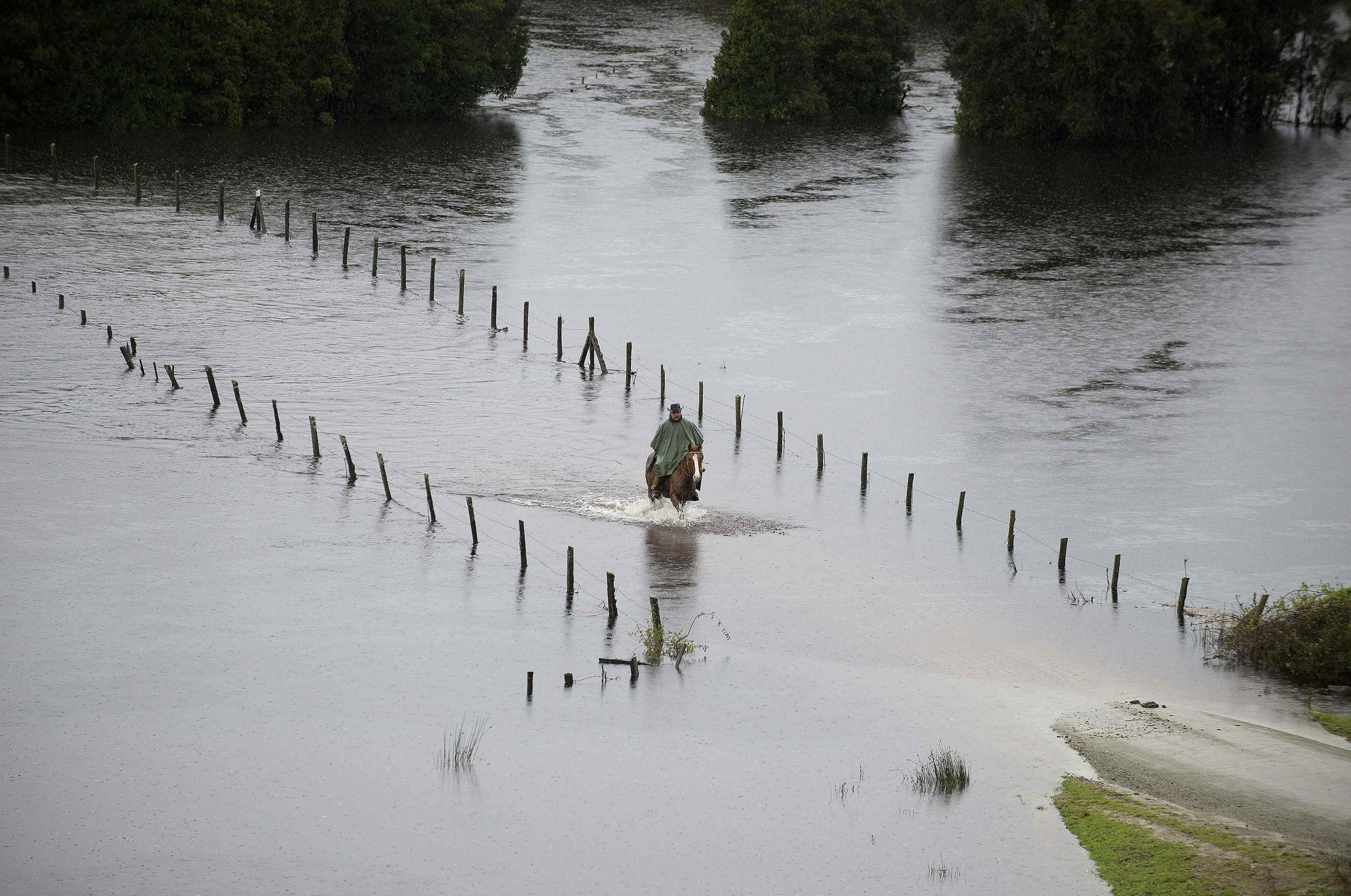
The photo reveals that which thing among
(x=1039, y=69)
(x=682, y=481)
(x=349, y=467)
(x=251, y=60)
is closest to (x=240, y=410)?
(x=349, y=467)

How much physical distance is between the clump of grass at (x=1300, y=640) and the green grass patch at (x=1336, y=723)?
1527 mm

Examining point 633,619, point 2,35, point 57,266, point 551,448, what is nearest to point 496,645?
point 633,619

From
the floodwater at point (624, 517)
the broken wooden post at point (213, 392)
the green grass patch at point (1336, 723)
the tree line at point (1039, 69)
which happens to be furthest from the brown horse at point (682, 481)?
the tree line at point (1039, 69)

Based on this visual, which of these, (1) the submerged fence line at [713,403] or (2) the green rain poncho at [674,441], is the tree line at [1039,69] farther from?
(2) the green rain poncho at [674,441]

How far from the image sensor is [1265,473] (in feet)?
144

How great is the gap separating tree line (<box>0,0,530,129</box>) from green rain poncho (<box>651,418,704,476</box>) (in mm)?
75012

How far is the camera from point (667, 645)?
1037 inches

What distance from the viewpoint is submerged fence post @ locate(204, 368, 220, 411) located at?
148ft

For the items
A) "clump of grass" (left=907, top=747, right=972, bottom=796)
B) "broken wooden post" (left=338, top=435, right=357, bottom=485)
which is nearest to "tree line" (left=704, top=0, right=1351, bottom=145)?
"broken wooden post" (left=338, top=435, right=357, bottom=485)

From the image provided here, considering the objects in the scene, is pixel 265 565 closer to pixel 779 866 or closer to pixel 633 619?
pixel 633 619

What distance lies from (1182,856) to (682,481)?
59.3 feet

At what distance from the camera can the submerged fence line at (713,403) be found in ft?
113

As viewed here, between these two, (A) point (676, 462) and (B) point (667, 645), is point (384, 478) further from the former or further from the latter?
(B) point (667, 645)

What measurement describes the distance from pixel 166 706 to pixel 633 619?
8.69 metres
